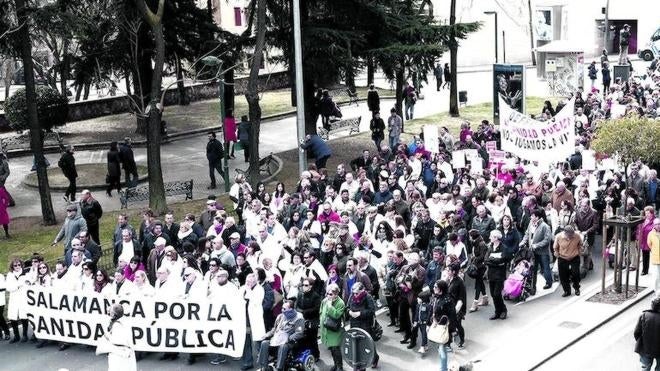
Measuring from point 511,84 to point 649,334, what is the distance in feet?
64.1

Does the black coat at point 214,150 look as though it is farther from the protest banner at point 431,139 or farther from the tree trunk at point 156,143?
the protest banner at point 431,139

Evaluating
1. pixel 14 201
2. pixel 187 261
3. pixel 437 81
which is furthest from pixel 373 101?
pixel 187 261

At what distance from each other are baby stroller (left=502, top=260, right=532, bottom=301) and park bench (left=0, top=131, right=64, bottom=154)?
73.6 feet

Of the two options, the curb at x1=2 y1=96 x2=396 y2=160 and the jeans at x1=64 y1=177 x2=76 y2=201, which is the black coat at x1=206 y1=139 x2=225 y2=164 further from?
A: the curb at x1=2 y1=96 x2=396 y2=160

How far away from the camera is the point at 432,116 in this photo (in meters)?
41.8

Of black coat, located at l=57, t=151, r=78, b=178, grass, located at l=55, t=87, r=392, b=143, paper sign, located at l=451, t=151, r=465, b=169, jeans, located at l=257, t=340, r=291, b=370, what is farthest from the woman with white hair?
grass, located at l=55, t=87, r=392, b=143

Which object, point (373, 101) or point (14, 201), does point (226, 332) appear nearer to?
point (14, 201)

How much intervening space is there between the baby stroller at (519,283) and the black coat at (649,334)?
14.1ft

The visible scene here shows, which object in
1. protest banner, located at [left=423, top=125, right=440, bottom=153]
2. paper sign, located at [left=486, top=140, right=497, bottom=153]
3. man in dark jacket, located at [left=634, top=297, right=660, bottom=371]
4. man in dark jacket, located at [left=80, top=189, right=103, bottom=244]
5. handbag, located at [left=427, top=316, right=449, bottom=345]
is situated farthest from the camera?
protest banner, located at [left=423, top=125, right=440, bottom=153]

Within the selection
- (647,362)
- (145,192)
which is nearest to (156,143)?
(145,192)

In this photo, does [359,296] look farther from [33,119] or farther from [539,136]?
[33,119]

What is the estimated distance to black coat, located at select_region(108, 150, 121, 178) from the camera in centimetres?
2803

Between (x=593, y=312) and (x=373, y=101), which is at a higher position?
(x=373, y=101)

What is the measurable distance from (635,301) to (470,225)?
331 cm
